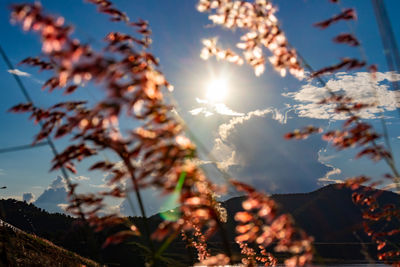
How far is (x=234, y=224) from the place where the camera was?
1462 inches

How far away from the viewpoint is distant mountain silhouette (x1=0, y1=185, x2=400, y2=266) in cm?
1035

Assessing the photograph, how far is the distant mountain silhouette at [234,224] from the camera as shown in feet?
34.0

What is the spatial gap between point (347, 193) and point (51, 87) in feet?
179

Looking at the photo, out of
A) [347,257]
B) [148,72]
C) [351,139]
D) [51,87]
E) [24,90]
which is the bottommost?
[347,257]

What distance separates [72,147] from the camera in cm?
221

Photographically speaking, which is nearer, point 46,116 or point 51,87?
point 51,87

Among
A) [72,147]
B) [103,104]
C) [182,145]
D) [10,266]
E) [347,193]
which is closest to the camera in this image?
[103,104]

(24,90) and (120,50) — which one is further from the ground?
(24,90)

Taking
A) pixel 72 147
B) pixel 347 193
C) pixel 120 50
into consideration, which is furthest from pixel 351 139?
pixel 347 193

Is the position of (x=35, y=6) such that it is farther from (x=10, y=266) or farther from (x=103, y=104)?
(x=10, y=266)

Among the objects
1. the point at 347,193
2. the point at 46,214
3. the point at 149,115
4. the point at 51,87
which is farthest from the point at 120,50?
the point at 347,193

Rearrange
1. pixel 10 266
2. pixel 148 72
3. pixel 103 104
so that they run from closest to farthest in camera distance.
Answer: pixel 103 104 < pixel 148 72 < pixel 10 266

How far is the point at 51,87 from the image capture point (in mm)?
2332

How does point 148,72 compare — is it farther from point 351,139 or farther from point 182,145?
point 351,139
